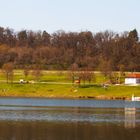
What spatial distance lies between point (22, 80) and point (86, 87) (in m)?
18.8

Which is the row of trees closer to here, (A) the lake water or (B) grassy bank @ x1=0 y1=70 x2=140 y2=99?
(B) grassy bank @ x1=0 y1=70 x2=140 y2=99

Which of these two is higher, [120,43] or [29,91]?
[120,43]

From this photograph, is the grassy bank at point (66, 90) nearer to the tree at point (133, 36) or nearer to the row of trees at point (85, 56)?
the row of trees at point (85, 56)

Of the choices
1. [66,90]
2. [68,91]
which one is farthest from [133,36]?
[68,91]

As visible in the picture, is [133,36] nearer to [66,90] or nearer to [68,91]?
[66,90]

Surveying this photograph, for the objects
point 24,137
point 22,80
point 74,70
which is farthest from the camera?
point 74,70

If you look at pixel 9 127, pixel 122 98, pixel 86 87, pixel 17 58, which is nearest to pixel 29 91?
pixel 86 87

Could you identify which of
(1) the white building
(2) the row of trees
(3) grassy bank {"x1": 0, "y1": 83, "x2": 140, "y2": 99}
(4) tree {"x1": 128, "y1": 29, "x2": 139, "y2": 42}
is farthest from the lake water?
(4) tree {"x1": 128, "y1": 29, "x2": 139, "y2": 42}

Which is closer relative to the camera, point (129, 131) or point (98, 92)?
point (129, 131)

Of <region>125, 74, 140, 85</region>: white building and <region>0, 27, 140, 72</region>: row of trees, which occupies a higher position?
<region>0, 27, 140, 72</region>: row of trees

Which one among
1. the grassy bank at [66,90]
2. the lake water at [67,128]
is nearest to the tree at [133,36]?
the grassy bank at [66,90]

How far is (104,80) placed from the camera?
14112 cm

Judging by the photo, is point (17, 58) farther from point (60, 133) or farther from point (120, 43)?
point (60, 133)

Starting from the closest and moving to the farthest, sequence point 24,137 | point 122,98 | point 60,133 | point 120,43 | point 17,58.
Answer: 1. point 24,137
2. point 60,133
3. point 122,98
4. point 17,58
5. point 120,43
